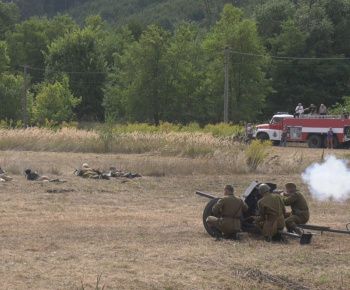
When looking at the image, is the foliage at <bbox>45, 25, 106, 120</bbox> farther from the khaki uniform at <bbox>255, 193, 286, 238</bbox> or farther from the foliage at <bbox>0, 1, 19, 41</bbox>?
the khaki uniform at <bbox>255, 193, 286, 238</bbox>

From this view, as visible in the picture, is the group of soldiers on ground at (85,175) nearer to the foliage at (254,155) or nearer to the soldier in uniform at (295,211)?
the foliage at (254,155)

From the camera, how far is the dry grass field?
942 centimetres

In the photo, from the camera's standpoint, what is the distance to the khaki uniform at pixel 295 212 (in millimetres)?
13000

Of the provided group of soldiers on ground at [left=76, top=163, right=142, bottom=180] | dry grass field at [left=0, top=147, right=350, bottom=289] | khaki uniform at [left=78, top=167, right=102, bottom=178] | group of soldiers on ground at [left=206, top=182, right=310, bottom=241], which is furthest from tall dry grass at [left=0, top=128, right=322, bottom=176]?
group of soldiers on ground at [left=206, top=182, right=310, bottom=241]

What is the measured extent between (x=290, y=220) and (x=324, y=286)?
142 inches

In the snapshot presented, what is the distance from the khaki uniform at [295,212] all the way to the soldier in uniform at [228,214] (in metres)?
1.17

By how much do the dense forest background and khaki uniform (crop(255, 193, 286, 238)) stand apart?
4474 cm

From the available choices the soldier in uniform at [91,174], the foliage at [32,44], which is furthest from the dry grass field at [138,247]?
the foliage at [32,44]

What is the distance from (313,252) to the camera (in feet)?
37.9

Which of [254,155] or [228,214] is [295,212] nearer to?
[228,214]

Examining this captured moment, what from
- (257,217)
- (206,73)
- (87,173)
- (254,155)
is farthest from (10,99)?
(257,217)

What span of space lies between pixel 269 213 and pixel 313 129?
1256 inches

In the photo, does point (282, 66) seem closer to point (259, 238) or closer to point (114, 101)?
point (114, 101)

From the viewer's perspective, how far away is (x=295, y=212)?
43.3ft
